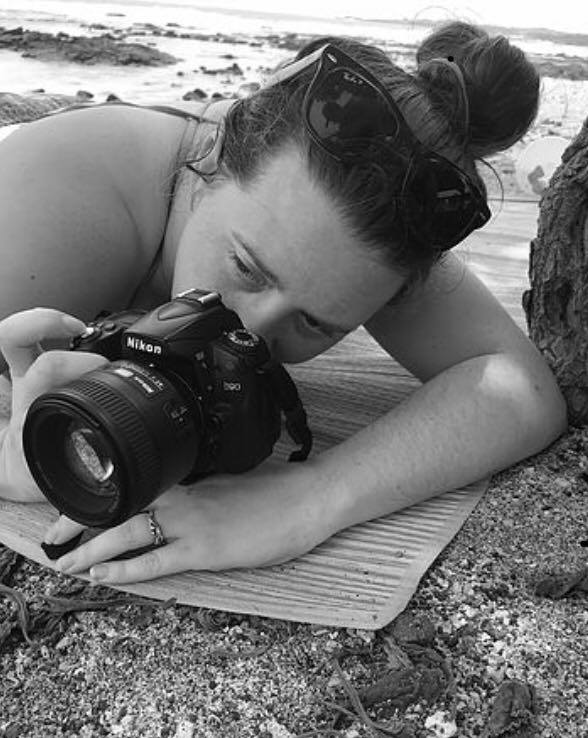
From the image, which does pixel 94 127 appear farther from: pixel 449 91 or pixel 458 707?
pixel 458 707

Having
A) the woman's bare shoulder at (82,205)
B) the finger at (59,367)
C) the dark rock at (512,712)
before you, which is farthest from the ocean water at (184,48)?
the dark rock at (512,712)

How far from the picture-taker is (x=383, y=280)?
1261 mm

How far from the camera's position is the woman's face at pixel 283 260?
1.20 m

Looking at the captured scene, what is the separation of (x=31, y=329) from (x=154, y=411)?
0.25 metres

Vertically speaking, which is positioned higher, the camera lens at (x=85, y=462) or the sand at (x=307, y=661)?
the camera lens at (x=85, y=462)

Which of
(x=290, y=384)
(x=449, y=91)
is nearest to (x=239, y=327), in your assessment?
(x=290, y=384)

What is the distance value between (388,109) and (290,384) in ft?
1.22

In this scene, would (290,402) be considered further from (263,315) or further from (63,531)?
(63,531)

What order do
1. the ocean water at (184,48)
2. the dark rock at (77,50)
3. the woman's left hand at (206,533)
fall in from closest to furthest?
the woman's left hand at (206,533)
the ocean water at (184,48)
the dark rock at (77,50)

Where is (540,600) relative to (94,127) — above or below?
below

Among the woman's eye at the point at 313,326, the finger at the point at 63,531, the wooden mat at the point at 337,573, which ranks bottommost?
the wooden mat at the point at 337,573

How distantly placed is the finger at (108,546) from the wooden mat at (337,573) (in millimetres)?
50

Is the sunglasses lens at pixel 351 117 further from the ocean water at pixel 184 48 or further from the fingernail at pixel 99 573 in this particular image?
the ocean water at pixel 184 48

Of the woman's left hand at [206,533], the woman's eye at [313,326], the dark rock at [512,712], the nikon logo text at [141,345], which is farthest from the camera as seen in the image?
the woman's eye at [313,326]
